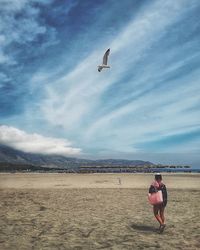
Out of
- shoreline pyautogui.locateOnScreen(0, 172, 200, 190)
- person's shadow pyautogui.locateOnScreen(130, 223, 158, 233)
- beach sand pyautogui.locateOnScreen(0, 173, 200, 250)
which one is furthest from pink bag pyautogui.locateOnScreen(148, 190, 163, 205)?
shoreline pyautogui.locateOnScreen(0, 172, 200, 190)

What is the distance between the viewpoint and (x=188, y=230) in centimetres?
1410

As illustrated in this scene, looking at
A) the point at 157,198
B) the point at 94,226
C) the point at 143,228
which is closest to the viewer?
the point at 157,198

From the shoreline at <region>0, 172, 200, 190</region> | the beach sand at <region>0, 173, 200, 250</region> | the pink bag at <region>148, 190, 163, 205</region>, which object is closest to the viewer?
the beach sand at <region>0, 173, 200, 250</region>

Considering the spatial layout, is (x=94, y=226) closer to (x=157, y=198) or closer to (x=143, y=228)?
(x=143, y=228)

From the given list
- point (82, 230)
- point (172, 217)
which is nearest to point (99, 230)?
point (82, 230)

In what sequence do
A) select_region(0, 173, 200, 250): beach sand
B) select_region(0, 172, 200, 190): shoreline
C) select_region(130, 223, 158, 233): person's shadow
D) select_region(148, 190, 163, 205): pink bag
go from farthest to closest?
select_region(0, 172, 200, 190): shoreline, select_region(130, 223, 158, 233): person's shadow, select_region(148, 190, 163, 205): pink bag, select_region(0, 173, 200, 250): beach sand

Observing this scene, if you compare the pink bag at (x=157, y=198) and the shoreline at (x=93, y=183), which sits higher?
the shoreline at (x=93, y=183)

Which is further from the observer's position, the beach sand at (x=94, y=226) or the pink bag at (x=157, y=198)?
the pink bag at (x=157, y=198)

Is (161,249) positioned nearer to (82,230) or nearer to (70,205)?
(82,230)

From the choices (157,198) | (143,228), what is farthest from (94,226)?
(157,198)

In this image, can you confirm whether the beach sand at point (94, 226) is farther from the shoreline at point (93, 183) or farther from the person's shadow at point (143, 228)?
the shoreline at point (93, 183)

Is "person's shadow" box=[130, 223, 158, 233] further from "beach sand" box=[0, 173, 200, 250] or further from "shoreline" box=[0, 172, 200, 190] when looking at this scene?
"shoreline" box=[0, 172, 200, 190]

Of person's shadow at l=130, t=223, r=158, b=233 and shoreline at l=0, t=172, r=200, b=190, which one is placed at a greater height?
shoreline at l=0, t=172, r=200, b=190

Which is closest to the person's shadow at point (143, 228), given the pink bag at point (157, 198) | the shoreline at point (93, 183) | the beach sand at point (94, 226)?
the beach sand at point (94, 226)
